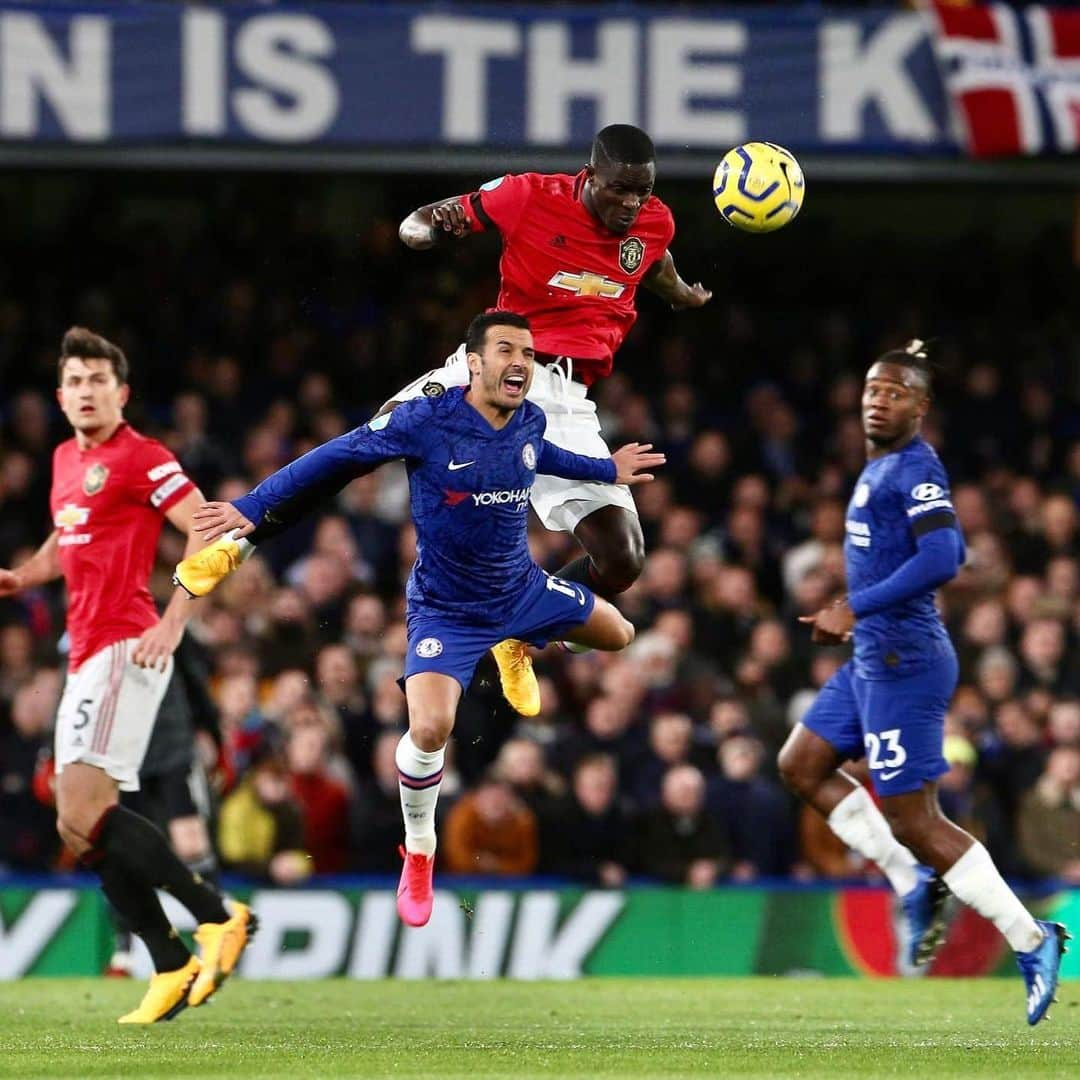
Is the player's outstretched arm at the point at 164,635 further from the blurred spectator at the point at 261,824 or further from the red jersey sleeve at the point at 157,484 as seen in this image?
the blurred spectator at the point at 261,824

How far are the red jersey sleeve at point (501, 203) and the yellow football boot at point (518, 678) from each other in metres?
1.68

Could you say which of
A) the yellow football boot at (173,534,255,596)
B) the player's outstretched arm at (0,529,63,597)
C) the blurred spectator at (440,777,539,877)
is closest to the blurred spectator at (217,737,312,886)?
the blurred spectator at (440,777,539,877)

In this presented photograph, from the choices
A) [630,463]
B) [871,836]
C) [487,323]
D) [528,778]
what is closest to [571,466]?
[630,463]

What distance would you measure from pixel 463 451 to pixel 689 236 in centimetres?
1115

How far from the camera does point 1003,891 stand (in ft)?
28.6

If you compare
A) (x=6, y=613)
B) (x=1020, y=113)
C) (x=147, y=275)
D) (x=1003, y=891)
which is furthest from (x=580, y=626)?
(x=147, y=275)

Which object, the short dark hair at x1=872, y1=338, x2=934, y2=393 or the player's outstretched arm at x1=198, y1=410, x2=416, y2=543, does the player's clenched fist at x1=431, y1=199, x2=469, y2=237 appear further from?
the short dark hair at x1=872, y1=338, x2=934, y2=393

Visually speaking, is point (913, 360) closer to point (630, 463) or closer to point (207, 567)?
point (630, 463)

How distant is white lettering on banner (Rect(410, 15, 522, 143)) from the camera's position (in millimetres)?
14820

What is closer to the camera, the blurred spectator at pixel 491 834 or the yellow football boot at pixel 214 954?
the yellow football boot at pixel 214 954

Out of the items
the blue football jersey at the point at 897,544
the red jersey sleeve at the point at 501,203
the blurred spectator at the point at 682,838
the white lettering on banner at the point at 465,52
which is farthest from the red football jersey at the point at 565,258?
the white lettering on banner at the point at 465,52

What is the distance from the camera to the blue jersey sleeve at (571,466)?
28.5ft

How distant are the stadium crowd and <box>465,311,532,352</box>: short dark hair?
2.66m

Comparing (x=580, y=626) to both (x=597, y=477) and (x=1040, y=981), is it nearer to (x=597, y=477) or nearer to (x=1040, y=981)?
(x=597, y=477)
